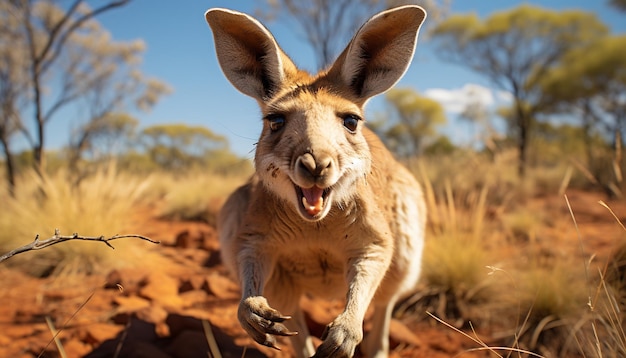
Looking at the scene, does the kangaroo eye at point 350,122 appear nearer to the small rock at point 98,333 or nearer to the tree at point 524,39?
the small rock at point 98,333

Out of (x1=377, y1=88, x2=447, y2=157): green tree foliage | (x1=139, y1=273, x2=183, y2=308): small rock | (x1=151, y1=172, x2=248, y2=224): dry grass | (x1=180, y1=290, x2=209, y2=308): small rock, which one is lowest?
(x1=377, y1=88, x2=447, y2=157): green tree foliage

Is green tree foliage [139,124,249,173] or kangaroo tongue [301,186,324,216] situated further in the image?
green tree foliage [139,124,249,173]

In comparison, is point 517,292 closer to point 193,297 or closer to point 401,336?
point 401,336

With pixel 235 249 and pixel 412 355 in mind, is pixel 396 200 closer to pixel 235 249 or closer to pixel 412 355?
pixel 235 249

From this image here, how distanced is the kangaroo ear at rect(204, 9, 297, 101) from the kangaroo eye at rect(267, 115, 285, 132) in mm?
312

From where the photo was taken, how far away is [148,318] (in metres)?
3.78

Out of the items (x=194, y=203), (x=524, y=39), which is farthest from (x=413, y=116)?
(x=194, y=203)

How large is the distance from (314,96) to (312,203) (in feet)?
2.36

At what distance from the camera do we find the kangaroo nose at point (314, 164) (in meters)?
2.03

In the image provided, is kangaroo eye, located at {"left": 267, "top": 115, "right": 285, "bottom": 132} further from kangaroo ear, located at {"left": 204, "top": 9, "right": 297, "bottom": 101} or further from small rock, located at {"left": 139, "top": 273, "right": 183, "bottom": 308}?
small rock, located at {"left": 139, "top": 273, "right": 183, "bottom": 308}

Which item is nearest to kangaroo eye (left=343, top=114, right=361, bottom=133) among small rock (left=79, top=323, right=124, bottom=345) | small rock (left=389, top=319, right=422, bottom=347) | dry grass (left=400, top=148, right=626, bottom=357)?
dry grass (left=400, top=148, right=626, bottom=357)

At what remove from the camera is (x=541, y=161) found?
24062mm

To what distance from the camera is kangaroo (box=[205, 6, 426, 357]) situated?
2160 millimetres

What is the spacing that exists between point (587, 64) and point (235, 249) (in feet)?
78.1
